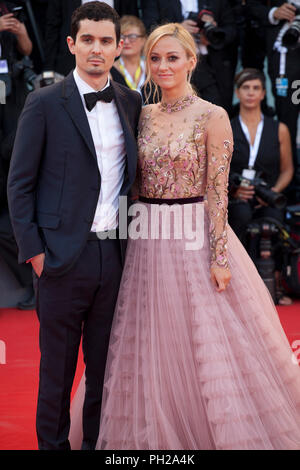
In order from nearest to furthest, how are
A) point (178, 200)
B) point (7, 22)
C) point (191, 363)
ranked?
point (191, 363), point (178, 200), point (7, 22)

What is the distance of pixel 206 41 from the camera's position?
4.66 metres

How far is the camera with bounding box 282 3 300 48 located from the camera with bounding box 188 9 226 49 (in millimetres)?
421

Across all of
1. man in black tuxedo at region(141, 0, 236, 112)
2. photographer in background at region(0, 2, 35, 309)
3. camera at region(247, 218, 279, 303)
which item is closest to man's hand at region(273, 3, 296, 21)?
man in black tuxedo at region(141, 0, 236, 112)

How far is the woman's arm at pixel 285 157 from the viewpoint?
190 inches

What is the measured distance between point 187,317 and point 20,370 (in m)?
1.34

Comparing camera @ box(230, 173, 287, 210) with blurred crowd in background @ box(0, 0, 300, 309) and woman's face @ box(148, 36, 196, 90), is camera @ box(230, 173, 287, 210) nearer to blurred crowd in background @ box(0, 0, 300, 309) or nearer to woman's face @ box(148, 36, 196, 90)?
blurred crowd in background @ box(0, 0, 300, 309)

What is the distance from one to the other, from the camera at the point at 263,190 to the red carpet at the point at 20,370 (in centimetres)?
67

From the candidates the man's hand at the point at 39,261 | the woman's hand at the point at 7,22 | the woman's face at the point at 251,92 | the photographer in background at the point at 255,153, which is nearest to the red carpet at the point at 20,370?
the photographer in background at the point at 255,153

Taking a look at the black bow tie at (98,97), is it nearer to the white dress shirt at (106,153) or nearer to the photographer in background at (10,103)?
the white dress shirt at (106,153)

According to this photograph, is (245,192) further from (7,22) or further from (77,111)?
(77,111)

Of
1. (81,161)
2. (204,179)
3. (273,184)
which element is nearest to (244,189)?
(273,184)

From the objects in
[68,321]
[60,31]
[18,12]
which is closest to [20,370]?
[68,321]

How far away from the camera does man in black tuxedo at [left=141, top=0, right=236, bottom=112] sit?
4.64 m

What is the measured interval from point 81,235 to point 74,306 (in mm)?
225
